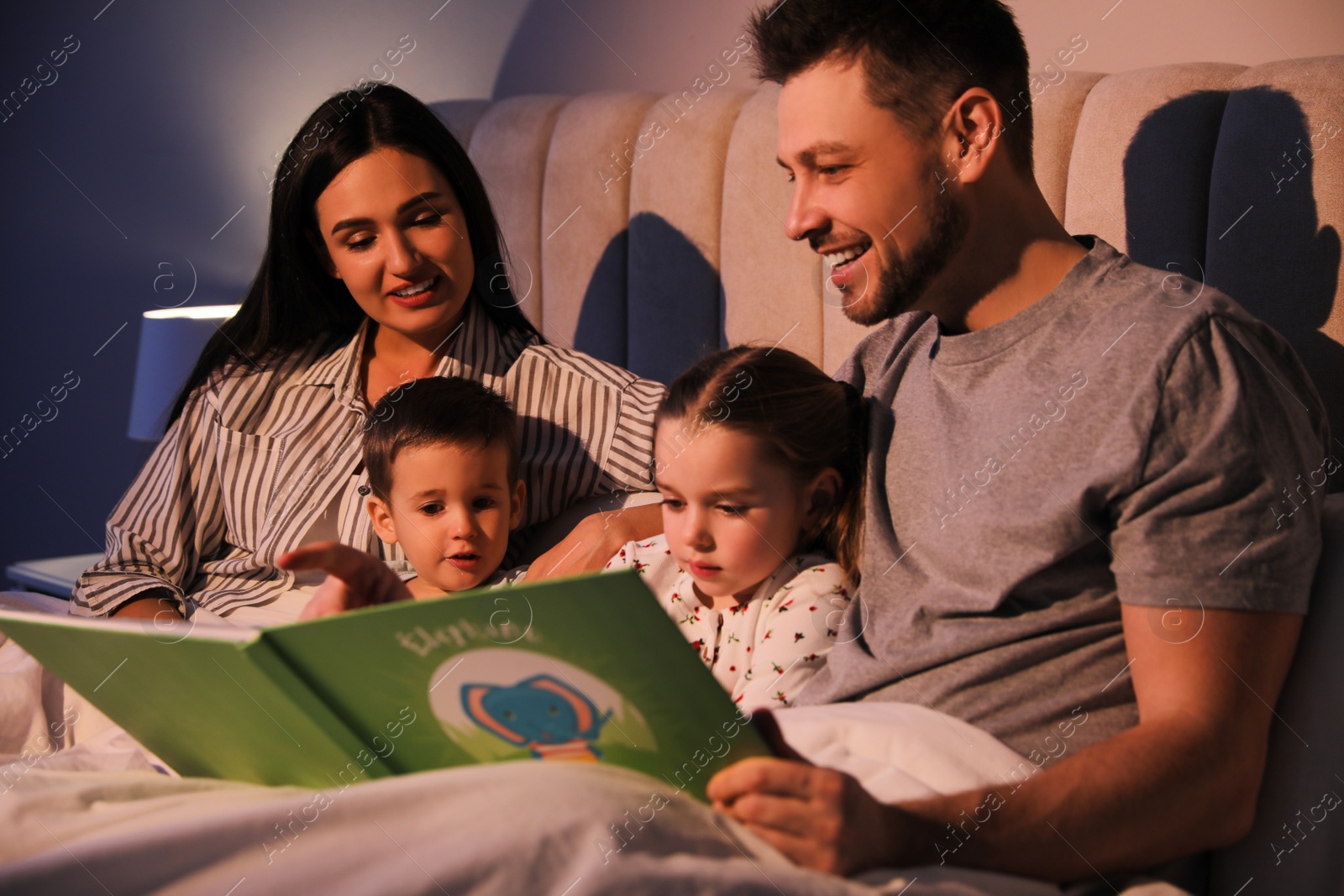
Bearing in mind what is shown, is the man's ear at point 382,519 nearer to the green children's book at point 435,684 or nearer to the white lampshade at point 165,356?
the green children's book at point 435,684

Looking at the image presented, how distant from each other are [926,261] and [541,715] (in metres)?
0.65

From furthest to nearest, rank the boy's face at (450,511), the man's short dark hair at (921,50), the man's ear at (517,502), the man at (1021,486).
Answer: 1. the man's ear at (517,502)
2. the boy's face at (450,511)
3. the man's short dark hair at (921,50)
4. the man at (1021,486)

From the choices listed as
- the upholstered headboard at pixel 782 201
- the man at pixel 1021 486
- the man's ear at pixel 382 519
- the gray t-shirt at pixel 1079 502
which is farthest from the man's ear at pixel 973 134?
the man's ear at pixel 382 519

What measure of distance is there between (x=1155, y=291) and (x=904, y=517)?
326 mm

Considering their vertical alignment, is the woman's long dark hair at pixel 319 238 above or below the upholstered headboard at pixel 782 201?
above

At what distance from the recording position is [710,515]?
1248mm

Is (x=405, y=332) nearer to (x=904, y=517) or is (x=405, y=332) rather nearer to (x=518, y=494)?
(x=518, y=494)

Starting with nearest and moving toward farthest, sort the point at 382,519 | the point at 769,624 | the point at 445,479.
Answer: the point at 769,624, the point at 445,479, the point at 382,519

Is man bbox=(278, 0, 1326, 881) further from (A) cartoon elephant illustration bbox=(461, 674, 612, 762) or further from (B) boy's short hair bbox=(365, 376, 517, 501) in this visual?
(B) boy's short hair bbox=(365, 376, 517, 501)

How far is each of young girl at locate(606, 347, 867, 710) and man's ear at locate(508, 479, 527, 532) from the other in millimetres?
358

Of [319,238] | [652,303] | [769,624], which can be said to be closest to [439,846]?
[769,624]

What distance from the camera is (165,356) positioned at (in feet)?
7.85

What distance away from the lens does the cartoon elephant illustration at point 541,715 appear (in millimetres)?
741

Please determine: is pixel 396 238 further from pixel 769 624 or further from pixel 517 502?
pixel 769 624
